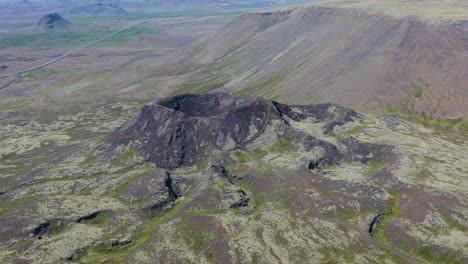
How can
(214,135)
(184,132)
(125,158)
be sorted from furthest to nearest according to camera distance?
(214,135)
(184,132)
(125,158)

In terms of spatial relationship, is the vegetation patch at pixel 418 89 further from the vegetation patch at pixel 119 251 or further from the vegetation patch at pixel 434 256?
the vegetation patch at pixel 119 251

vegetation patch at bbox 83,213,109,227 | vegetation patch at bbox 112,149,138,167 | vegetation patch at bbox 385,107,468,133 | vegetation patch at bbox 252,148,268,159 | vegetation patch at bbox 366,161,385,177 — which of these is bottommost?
vegetation patch at bbox 83,213,109,227

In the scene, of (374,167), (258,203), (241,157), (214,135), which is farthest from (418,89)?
(258,203)

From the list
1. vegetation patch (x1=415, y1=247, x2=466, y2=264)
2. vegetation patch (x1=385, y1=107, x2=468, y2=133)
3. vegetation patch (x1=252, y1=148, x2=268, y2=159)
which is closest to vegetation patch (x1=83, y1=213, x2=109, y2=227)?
vegetation patch (x1=252, y1=148, x2=268, y2=159)

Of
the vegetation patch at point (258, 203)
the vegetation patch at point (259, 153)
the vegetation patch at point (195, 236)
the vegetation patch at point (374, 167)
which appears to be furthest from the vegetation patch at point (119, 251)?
the vegetation patch at point (374, 167)

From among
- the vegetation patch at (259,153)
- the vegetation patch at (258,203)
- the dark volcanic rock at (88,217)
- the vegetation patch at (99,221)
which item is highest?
the vegetation patch at (259,153)

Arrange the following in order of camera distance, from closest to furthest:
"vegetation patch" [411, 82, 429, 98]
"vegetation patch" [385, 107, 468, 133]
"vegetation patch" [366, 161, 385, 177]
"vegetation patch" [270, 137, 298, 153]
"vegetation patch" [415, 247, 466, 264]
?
"vegetation patch" [415, 247, 466, 264] < "vegetation patch" [366, 161, 385, 177] < "vegetation patch" [270, 137, 298, 153] < "vegetation patch" [385, 107, 468, 133] < "vegetation patch" [411, 82, 429, 98]

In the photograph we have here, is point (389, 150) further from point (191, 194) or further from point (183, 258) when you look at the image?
point (183, 258)

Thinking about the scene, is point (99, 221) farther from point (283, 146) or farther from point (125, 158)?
point (283, 146)

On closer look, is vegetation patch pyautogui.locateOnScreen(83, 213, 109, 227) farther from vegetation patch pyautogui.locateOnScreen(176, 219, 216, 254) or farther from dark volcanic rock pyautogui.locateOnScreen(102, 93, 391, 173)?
dark volcanic rock pyautogui.locateOnScreen(102, 93, 391, 173)

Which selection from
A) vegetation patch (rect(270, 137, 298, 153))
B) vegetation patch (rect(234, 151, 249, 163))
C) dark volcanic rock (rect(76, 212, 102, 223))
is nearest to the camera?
dark volcanic rock (rect(76, 212, 102, 223))

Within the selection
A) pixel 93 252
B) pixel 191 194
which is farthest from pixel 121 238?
pixel 191 194
